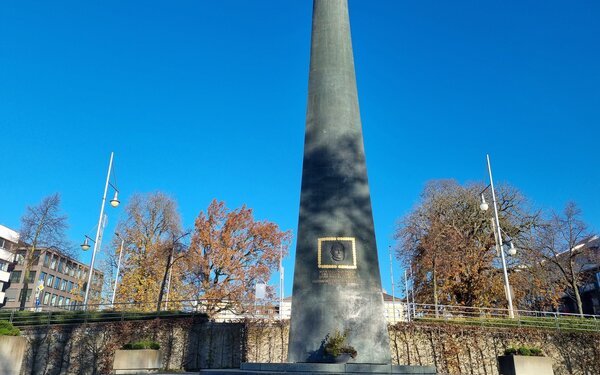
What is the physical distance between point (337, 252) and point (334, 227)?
67 cm

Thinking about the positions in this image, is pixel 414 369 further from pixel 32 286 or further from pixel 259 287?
pixel 32 286

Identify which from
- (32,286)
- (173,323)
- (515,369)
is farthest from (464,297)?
(32,286)

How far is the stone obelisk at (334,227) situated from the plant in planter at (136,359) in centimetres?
705

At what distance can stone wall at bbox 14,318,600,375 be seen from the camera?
18312mm

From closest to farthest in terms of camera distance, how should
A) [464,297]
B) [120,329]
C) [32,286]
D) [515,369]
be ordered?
[515,369]
[120,329]
[464,297]
[32,286]

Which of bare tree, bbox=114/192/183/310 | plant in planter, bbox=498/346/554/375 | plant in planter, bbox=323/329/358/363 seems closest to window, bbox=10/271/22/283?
bare tree, bbox=114/192/183/310

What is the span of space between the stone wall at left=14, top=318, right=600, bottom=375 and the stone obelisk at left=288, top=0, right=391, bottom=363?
924 cm

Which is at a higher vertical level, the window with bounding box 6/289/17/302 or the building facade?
the building facade

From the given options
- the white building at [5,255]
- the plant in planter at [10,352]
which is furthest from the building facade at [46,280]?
the plant in planter at [10,352]

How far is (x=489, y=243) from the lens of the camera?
32.2 meters

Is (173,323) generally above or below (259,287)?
below

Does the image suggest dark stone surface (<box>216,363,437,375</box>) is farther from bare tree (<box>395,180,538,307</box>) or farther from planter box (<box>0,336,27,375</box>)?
bare tree (<box>395,180,538,307</box>)

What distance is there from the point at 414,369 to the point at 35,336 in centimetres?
1737

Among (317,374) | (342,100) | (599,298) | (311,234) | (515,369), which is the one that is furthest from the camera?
(599,298)
